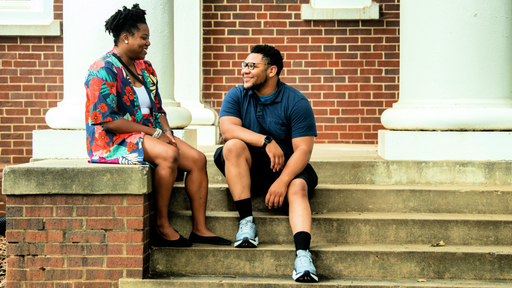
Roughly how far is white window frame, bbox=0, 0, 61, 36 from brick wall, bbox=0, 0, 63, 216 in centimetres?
9

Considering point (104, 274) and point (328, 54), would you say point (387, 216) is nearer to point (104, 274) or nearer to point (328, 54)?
point (104, 274)

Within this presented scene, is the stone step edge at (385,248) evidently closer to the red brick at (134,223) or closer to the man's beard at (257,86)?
the red brick at (134,223)

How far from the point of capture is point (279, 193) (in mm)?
3135

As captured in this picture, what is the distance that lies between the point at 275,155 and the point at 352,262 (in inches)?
33.1

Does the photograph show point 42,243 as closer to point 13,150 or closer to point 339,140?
point 13,150

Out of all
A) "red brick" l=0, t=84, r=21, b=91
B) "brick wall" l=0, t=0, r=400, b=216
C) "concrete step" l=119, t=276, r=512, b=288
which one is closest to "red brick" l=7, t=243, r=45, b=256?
"concrete step" l=119, t=276, r=512, b=288

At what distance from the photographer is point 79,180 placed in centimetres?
298

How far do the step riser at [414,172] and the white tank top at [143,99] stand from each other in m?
0.92

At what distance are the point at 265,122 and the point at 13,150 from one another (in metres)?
4.02

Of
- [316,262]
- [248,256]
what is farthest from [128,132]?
[316,262]

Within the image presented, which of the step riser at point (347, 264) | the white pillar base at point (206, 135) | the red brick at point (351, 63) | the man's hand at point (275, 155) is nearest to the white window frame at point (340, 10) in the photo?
the red brick at point (351, 63)

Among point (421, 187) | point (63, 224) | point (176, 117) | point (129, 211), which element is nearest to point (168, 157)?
point (129, 211)

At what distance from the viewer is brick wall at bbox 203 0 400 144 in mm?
6137

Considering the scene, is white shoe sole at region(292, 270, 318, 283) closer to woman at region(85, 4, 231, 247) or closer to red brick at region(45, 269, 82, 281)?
woman at region(85, 4, 231, 247)
